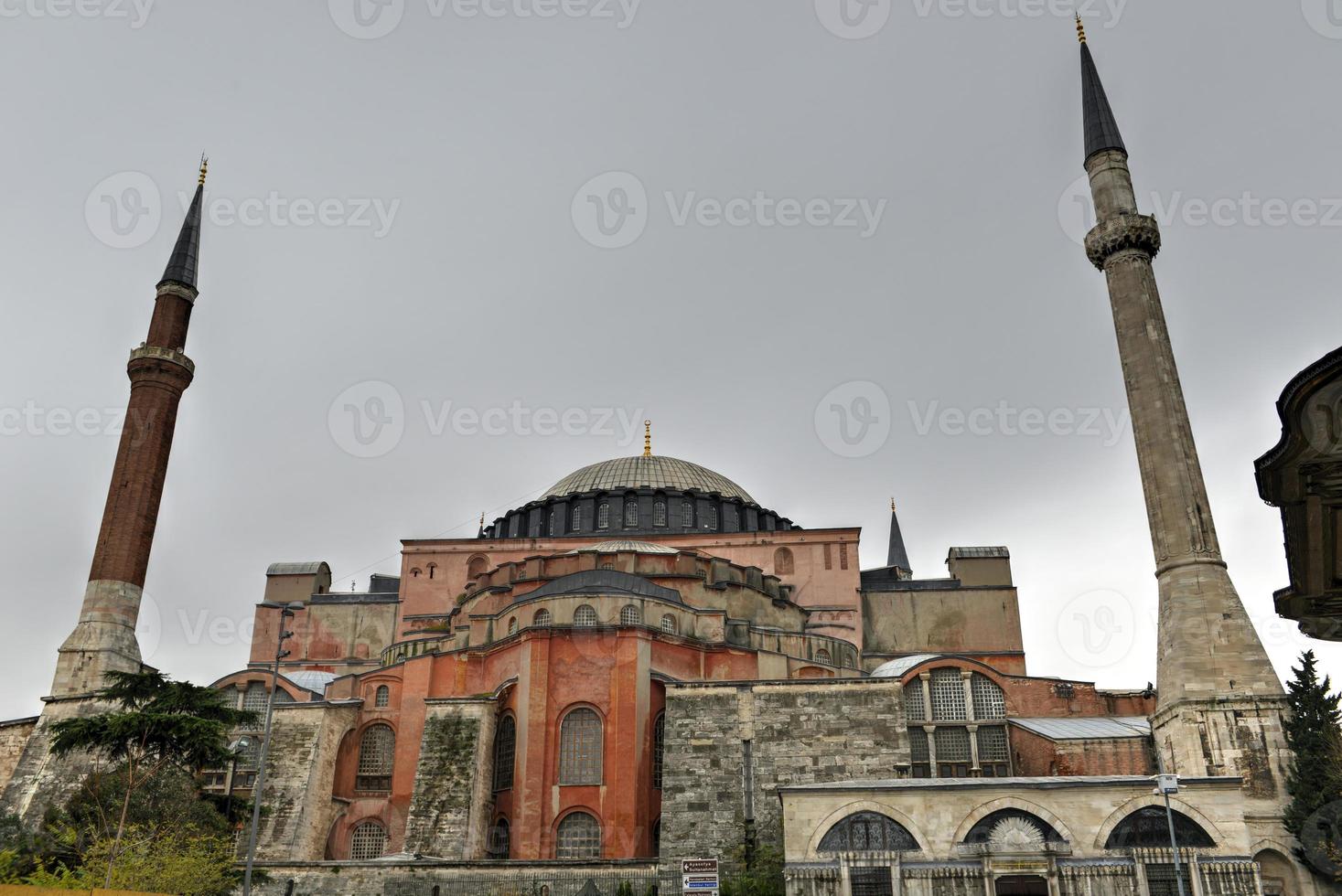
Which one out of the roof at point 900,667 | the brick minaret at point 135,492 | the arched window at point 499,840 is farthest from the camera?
the brick minaret at point 135,492

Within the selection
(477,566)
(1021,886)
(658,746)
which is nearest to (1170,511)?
(1021,886)

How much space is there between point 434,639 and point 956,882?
1793 centimetres

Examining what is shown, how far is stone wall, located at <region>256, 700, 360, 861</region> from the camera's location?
2770cm

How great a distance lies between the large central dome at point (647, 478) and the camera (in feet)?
141

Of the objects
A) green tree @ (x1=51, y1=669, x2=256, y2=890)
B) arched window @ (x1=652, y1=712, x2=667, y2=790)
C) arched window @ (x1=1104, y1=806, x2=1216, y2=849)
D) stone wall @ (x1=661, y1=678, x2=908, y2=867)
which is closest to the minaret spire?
arched window @ (x1=1104, y1=806, x2=1216, y2=849)

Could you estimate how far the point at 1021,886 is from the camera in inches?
829

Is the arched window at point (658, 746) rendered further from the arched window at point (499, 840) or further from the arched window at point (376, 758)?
the arched window at point (376, 758)

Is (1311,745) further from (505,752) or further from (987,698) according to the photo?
(505,752)

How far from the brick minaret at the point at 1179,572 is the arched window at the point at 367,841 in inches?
786

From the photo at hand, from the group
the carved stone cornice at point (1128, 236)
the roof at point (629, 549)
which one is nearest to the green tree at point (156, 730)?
the roof at point (629, 549)

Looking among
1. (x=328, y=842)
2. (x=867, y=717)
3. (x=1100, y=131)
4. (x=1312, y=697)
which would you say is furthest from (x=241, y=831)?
(x=1100, y=131)

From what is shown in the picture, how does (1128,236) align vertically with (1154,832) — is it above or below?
above

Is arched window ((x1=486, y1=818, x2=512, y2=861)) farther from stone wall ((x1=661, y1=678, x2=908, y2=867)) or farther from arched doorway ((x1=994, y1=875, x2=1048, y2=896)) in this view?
arched doorway ((x1=994, y1=875, x2=1048, y2=896))

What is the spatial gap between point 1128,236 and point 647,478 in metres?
20.6
